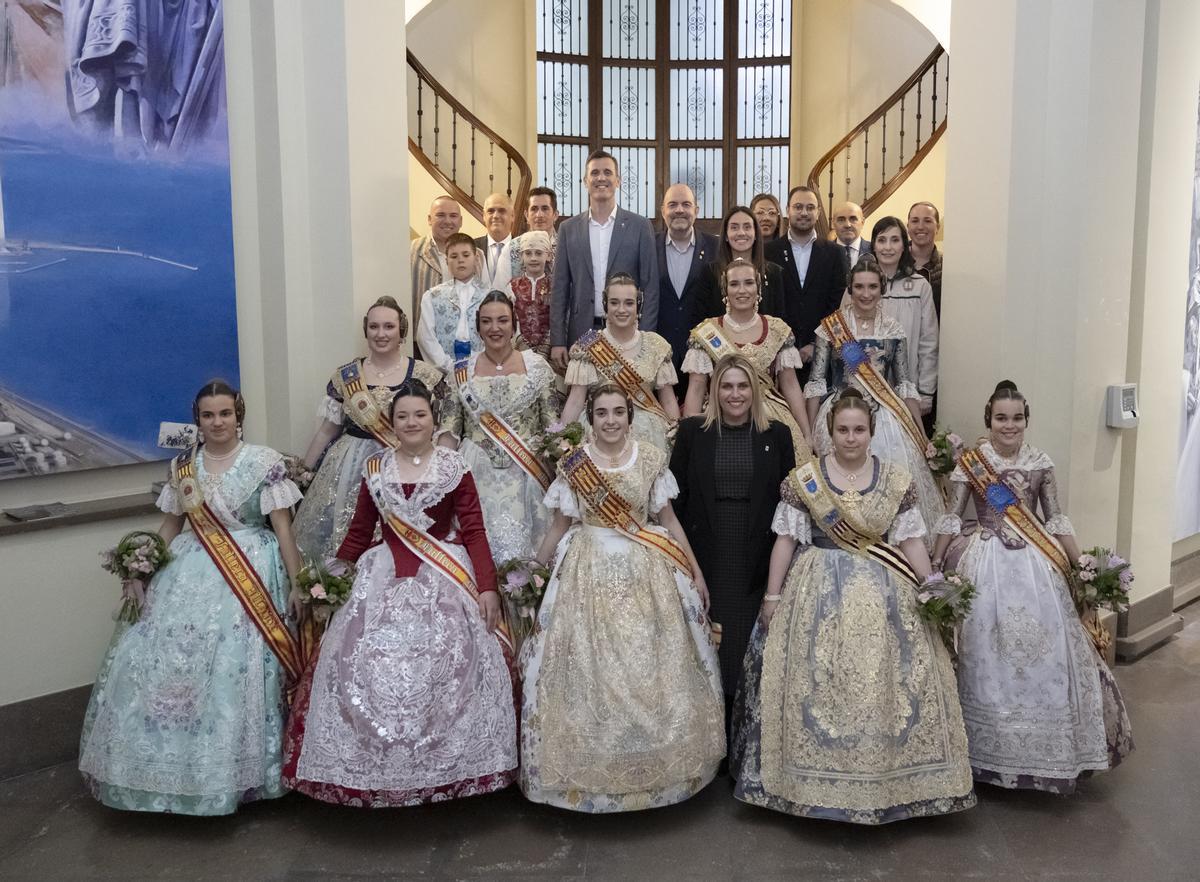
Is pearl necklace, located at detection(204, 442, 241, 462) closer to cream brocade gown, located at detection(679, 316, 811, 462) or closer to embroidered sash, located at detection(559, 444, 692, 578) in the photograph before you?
embroidered sash, located at detection(559, 444, 692, 578)

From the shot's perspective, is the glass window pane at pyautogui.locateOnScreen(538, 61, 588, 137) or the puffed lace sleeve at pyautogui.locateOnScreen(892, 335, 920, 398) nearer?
the puffed lace sleeve at pyautogui.locateOnScreen(892, 335, 920, 398)

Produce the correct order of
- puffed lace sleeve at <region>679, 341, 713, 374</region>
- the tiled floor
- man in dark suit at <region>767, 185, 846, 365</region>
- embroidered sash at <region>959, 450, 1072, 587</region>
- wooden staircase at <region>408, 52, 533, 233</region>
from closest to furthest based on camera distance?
1. the tiled floor
2. embroidered sash at <region>959, 450, 1072, 587</region>
3. puffed lace sleeve at <region>679, 341, 713, 374</region>
4. man in dark suit at <region>767, 185, 846, 365</region>
5. wooden staircase at <region>408, 52, 533, 233</region>

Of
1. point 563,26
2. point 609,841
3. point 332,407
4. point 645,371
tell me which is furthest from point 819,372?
point 563,26

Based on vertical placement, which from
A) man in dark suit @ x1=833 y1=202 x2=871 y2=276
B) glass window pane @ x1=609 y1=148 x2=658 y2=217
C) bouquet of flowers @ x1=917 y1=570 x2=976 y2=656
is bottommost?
bouquet of flowers @ x1=917 y1=570 x2=976 y2=656

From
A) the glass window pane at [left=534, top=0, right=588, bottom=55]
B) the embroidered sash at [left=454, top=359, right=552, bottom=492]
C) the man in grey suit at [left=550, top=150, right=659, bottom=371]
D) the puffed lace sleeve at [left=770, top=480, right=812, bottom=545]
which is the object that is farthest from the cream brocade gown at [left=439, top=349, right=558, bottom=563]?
the glass window pane at [left=534, top=0, right=588, bottom=55]

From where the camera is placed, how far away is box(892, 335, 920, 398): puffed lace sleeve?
5.07 m

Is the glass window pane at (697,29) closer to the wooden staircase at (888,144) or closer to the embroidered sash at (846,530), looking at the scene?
the wooden staircase at (888,144)

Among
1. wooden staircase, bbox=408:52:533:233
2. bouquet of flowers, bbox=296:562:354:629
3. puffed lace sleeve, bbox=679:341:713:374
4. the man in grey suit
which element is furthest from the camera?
wooden staircase, bbox=408:52:533:233

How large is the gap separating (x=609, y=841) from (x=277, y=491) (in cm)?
159

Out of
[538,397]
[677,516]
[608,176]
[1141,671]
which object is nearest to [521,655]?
[677,516]

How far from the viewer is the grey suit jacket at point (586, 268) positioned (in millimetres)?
5367

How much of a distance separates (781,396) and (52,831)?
3.10m

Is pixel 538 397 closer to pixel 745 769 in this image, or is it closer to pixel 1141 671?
pixel 745 769

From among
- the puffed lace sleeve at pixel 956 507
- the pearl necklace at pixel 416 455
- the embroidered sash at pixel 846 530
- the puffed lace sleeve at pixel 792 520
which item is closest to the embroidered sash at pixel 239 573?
the pearl necklace at pixel 416 455
